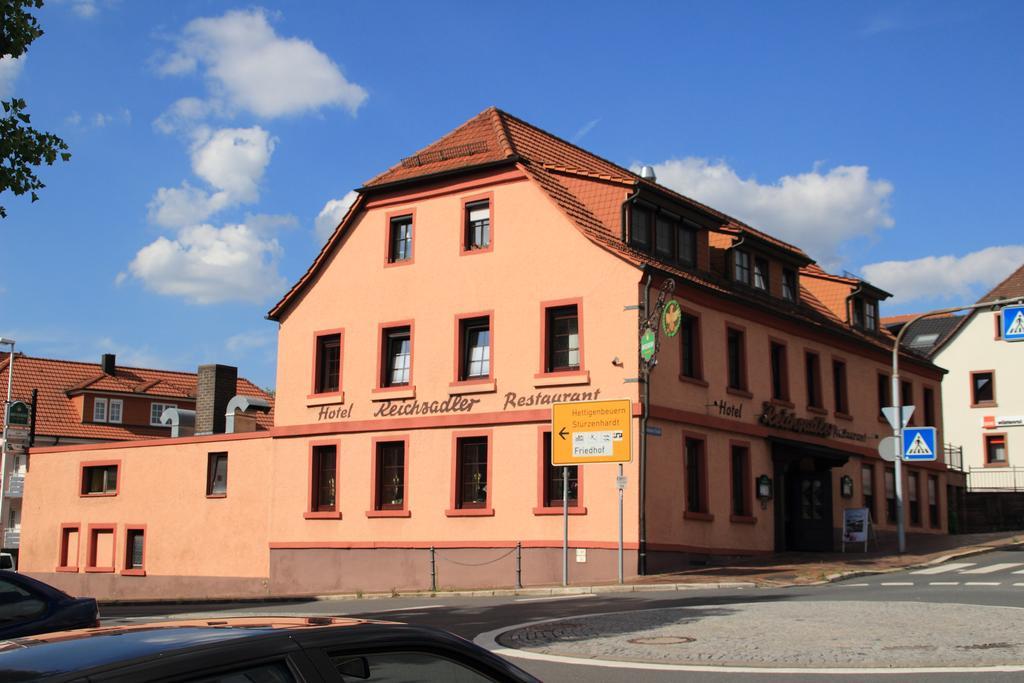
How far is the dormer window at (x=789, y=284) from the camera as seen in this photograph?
36556 millimetres

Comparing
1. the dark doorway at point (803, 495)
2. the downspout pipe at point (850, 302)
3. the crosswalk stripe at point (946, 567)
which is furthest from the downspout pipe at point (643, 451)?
the downspout pipe at point (850, 302)

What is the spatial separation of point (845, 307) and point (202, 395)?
22.5 m

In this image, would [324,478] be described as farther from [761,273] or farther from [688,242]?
[761,273]

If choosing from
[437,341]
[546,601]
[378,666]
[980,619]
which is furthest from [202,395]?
[378,666]

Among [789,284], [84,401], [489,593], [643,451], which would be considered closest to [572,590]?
[489,593]

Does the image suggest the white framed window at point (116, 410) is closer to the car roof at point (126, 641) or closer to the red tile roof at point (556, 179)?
the red tile roof at point (556, 179)

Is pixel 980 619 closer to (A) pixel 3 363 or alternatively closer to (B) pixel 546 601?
(B) pixel 546 601

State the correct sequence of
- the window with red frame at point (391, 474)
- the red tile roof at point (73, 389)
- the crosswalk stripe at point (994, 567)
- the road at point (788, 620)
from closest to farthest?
the road at point (788, 620), the crosswalk stripe at point (994, 567), the window with red frame at point (391, 474), the red tile roof at point (73, 389)

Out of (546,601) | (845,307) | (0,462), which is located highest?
(845,307)

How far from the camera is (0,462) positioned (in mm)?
58844

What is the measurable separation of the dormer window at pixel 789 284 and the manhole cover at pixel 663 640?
24328 mm

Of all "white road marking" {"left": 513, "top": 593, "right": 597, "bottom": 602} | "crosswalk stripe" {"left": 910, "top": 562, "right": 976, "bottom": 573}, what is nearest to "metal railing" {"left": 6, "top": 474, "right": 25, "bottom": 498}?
"white road marking" {"left": 513, "top": 593, "right": 597, "bottom": 602}

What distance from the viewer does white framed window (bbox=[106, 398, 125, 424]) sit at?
63.1m

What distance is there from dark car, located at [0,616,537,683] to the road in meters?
6.97
